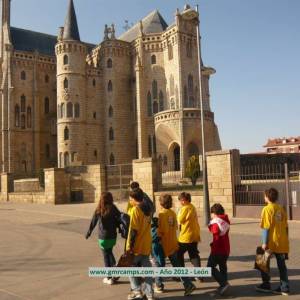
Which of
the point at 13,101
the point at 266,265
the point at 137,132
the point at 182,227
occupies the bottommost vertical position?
the point at 266,265

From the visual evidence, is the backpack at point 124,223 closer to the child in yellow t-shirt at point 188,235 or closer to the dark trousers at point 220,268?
the child in yellow t-shirt at point 188,235

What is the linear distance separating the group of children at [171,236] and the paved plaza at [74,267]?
0.90 feet

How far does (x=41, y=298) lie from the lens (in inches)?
237

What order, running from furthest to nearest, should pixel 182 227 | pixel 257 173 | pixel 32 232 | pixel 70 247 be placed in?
pixel 257 173 < pixel 32 232 < pixel 70 247 < pixel 182 227

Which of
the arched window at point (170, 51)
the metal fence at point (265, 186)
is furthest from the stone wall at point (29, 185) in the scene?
the arched window at point (170, 51)

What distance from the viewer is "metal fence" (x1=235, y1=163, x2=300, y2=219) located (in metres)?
14.1

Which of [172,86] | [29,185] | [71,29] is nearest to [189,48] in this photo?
[172,86]

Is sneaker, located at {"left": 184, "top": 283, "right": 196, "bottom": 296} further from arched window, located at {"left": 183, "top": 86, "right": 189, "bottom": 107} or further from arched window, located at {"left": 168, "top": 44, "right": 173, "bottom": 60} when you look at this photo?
arched window, located at {"left": 168, "top": 44, "right": 173, "bottom": 60}

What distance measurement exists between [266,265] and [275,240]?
1.24 ft

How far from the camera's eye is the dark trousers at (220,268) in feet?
19.8

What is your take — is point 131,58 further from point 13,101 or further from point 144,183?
point 144,183

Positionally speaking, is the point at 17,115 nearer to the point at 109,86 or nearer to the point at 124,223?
the point at 109,86

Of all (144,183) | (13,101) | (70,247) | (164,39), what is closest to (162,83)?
(164,39)

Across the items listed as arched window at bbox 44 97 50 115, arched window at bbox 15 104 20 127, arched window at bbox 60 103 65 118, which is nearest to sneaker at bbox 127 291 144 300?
arched window at bbox 60 103 65 118
